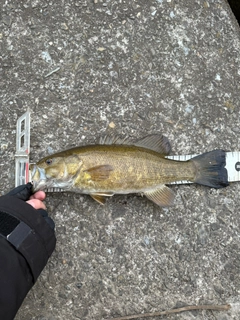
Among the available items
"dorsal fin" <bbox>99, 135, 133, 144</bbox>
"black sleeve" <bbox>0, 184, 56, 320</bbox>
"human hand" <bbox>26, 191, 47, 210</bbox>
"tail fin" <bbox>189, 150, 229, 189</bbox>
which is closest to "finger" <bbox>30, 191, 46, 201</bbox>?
"human hand" <bbox>26, 191, 47, 210</bbox>

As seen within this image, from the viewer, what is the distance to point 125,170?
3.06 meters

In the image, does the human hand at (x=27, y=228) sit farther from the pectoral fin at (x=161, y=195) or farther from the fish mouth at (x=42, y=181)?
the pectoral fin at (x=161, y=195)

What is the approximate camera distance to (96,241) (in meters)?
3.28

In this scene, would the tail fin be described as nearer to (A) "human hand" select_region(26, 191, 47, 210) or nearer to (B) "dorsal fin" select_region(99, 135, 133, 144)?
(B) "dorsal fin" select_region(99, 135, 133, 144)

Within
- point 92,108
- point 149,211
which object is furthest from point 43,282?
point 92,108

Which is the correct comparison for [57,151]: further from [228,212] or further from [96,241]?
[228,212]

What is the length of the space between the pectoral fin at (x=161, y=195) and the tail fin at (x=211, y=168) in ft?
0.85

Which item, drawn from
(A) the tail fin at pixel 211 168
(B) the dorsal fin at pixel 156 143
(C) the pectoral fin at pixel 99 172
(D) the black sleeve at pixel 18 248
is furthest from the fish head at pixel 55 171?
(A) the tail fin at pixel 211 168

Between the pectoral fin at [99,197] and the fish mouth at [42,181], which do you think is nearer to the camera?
the fish mouth at [42,181]

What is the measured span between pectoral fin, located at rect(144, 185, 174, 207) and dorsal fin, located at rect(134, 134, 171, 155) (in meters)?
0.32

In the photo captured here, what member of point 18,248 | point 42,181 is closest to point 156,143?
point 42,181

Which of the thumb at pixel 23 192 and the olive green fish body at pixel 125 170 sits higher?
the olive green fish body at pixel 125 170

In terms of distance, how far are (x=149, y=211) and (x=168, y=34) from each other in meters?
1.64

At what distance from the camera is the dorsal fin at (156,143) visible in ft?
10.6
